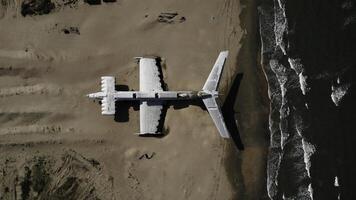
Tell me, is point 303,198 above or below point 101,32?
below

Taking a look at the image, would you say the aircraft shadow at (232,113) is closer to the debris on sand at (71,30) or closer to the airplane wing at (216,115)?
the airplane wing at (216,115)

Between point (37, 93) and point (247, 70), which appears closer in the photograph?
point (37, 93)

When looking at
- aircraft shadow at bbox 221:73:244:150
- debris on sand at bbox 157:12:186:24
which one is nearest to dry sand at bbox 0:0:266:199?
debris on sand at bbox 157:12:186:24

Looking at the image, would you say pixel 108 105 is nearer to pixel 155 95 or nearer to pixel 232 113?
pixel 155 95

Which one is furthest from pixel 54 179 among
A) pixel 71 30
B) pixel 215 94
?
pixel 215 94

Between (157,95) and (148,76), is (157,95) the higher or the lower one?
the lower one

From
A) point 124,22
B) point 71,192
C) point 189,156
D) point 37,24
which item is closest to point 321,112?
point 189,156

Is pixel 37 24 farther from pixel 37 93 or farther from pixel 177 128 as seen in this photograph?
pixel 177 128

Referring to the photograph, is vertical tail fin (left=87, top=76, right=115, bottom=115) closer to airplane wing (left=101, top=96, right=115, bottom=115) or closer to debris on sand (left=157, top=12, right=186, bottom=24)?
airplane wing (left=101, top=96, right=115, bottom=115)
